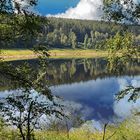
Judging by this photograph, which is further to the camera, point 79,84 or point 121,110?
point 79,84

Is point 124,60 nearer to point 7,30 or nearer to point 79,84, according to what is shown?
point 7,30

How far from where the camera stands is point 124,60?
73.7 ft

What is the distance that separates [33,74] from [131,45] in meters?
7.17

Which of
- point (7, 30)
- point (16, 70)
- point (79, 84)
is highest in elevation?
point (7, 30)

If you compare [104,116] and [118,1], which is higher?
[118,1]

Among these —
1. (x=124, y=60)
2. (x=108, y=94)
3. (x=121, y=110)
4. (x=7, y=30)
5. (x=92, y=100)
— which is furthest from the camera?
(x=108, y=94)

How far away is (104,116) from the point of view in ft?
209

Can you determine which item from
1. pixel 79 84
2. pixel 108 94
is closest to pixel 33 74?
pixel 108 94

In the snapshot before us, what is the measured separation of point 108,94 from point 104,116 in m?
25.3

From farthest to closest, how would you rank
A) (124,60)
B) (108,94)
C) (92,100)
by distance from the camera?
1. (108,94)
2. (92,100)
3. (124,60)

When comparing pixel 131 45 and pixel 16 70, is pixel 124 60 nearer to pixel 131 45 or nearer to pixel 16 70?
pixel 131 45

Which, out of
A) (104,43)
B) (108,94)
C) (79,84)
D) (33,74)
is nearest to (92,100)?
(108,94)

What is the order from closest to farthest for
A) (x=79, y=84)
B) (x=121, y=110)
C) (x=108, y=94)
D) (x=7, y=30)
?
1. (x=7, y=30)
2. (x=121, y=110)
3. (x=108, y=94)
4. (x=79, y=84)

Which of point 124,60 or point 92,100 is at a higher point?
point 124,60
